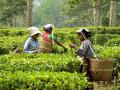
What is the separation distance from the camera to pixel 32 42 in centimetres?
1120

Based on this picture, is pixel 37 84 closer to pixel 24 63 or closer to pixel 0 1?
pixel 24 63

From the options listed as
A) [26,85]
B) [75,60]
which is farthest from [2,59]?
[26,85]

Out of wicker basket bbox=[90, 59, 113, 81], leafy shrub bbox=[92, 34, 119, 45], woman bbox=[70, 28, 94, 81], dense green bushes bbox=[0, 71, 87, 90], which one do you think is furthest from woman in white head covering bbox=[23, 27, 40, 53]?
leafy shrub bbox=[92, 34, 119, 45]

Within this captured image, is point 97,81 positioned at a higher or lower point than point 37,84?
lower

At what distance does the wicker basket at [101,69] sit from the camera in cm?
1003

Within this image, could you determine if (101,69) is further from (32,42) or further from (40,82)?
(40,82)

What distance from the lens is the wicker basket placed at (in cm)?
1003

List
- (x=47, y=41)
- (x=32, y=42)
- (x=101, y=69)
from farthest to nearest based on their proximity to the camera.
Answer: (x=47, y=41) → (x=32, y=42) → (x=101, y=69)

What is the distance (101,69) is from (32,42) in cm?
211

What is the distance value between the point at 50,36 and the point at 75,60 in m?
2.37

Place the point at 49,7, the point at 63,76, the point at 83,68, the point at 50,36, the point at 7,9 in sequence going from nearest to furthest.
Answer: the point at 63,76 < the point at 83,68 < the point at 50,36 < the point at 7,9 < the point at 49,7

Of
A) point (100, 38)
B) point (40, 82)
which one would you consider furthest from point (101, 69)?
point (100, 38)

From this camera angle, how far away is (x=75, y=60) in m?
9.41

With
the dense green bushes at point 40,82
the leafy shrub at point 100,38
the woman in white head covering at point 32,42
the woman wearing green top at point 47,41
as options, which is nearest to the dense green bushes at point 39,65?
the dense green bushes at point 40,82
